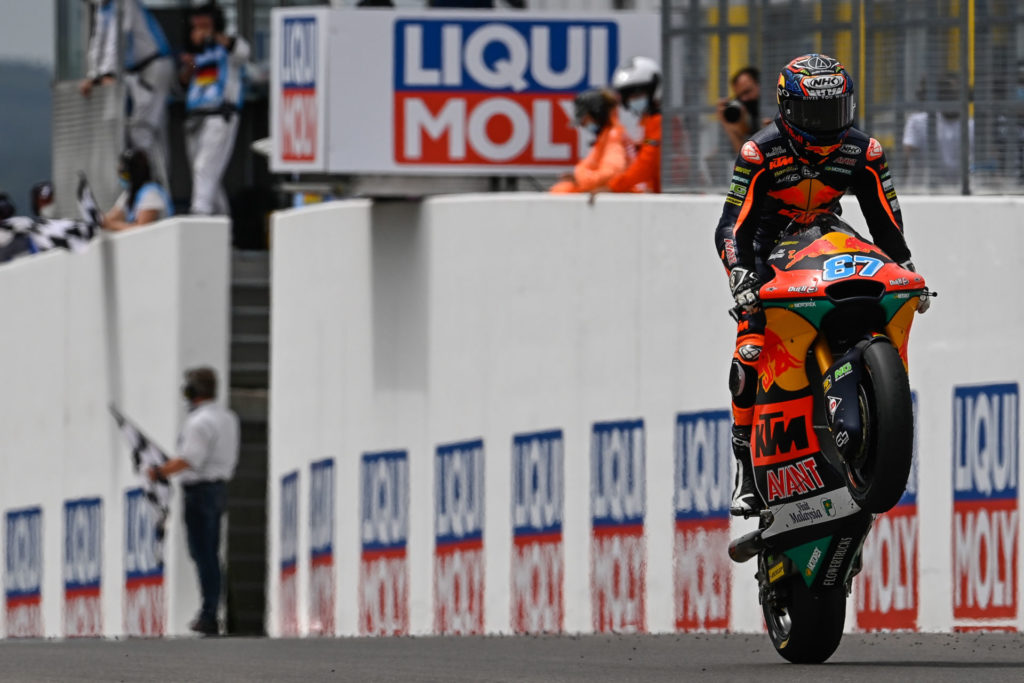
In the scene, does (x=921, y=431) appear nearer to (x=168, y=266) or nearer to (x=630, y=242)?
(x=630, y=242)

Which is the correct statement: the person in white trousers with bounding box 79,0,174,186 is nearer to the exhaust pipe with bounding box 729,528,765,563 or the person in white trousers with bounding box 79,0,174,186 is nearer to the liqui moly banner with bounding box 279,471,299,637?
the liqui moly banner with bounding box 279,471,299,637

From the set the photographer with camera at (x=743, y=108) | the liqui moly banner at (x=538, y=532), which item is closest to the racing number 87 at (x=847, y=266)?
the photographer with camera at (x=743, y=108)

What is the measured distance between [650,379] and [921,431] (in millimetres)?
1726

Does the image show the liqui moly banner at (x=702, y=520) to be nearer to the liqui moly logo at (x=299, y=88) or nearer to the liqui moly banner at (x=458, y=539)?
the liqui moly banner at (x=458, y=539)

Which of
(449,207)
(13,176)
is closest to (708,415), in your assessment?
(449,207)

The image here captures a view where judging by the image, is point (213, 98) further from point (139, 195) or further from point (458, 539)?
point (458, 539)

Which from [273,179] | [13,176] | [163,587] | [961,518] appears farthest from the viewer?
[13,176]

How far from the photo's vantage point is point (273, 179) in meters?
23.6

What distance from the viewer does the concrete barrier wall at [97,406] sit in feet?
67.2

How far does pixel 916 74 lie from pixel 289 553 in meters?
6.24

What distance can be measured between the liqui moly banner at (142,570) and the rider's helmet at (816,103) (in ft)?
36.1

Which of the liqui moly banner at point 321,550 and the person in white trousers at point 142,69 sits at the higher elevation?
the person in white trousers at point 142,69

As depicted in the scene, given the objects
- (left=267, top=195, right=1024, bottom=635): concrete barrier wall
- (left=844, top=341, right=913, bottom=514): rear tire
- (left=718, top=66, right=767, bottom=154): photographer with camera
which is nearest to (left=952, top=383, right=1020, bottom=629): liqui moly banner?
(left=267, top=195, right=1024, bottom=635): concrete barrier wall

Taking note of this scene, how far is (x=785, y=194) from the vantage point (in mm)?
10148
